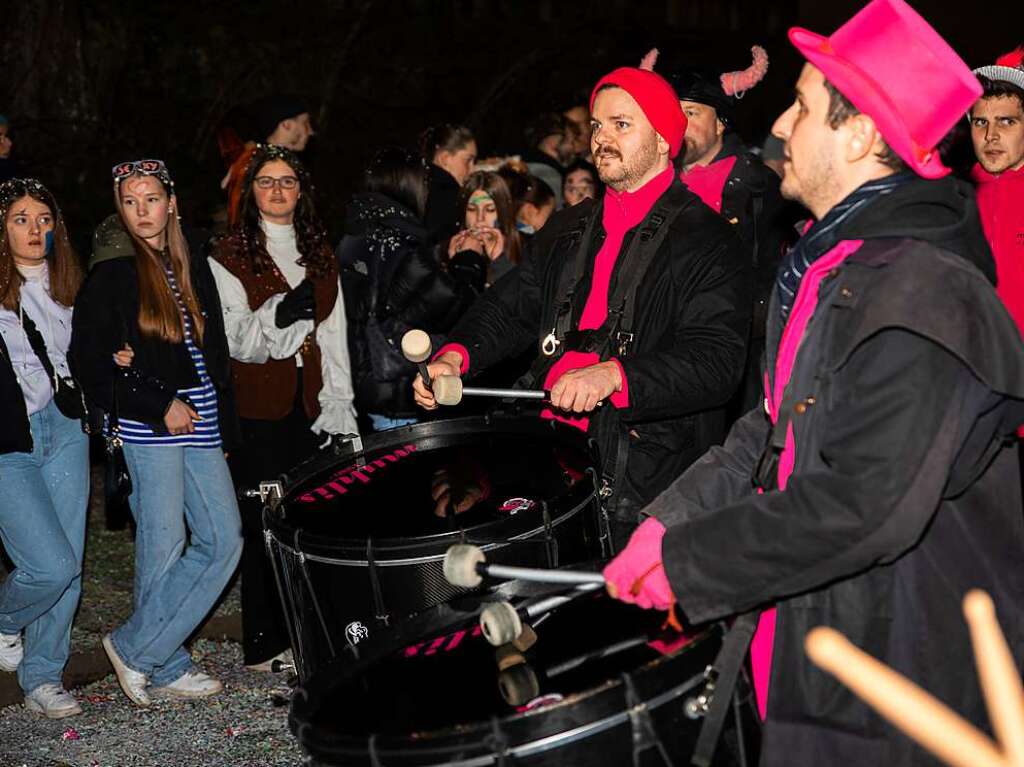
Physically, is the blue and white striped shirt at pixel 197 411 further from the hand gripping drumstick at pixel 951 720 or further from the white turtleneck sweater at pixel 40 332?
the hand gripping drumstick at pixel 951 720

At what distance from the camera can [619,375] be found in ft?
11.4

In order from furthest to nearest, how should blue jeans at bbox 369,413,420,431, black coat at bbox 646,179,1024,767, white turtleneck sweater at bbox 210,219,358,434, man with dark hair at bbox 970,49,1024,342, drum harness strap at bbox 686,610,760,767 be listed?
blue jeans at bbox 369,413,420,431
white turtleneck sweater at bbox 210,219,358,434
man with dark hair at bbox 970,49,1024,342
drum harness strap at bbox 686,610,760,767
black coat at bbox 646,179,1024,767

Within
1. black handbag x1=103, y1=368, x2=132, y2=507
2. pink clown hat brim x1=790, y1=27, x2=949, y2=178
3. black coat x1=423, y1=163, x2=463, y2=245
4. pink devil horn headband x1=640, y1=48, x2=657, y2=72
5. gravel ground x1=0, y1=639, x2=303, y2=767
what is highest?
pink devil horn headband x1=640, y1=48, x2=657, y2=72

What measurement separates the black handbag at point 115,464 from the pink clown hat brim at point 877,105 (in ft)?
10.4

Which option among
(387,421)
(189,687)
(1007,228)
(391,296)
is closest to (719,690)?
(189,687)

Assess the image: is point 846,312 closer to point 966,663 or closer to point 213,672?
point 966,663

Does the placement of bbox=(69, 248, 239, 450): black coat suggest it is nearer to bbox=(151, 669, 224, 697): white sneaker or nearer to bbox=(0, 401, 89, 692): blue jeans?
bbox=(0, 401, 89, 692): blue jeans

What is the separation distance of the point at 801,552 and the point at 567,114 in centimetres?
808

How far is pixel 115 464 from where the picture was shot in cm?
469

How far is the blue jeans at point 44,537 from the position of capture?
4562 millimetres

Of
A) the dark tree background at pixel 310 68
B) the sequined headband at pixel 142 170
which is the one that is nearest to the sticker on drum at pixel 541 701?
the sequined headband at pixel 142 170

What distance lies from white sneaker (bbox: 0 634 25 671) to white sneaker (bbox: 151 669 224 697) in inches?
22.7

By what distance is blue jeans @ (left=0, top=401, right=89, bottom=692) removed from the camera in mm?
4562

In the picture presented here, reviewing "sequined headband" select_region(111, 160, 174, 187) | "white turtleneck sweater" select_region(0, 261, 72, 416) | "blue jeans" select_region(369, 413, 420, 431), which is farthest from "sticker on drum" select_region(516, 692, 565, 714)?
"blue jeans" select_region(369, 413, 420, 431)
